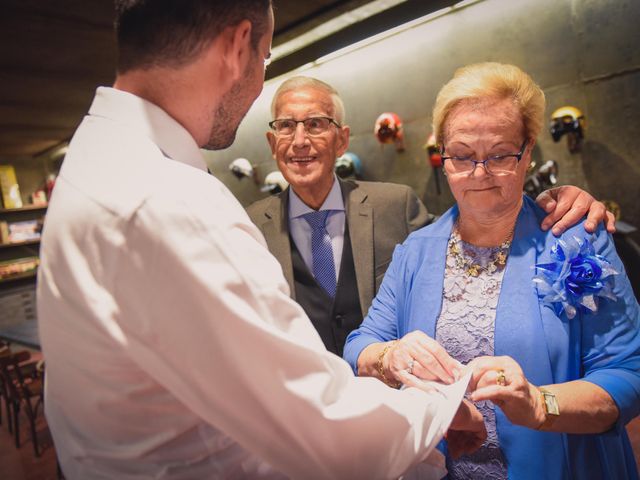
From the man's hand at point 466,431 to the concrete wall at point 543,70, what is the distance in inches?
125

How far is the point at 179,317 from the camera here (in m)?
0.65

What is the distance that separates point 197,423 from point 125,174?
1.54ft

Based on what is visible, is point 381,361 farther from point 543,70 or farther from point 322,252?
point 543,70

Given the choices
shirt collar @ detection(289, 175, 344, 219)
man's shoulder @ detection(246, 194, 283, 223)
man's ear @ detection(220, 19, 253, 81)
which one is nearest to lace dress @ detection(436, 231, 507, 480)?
shirt collar @ detection(289, 175, 344, 219)

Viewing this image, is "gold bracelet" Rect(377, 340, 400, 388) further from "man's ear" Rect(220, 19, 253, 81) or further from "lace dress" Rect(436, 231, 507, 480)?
"man's ear" Rect(220, 19, 253, 81)

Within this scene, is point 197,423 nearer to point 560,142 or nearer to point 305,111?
point 305,111

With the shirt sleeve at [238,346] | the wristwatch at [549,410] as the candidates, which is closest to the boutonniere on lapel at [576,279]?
the wristwatch at [549,410]

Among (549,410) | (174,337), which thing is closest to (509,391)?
(549,410)

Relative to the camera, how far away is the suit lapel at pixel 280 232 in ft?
6.64

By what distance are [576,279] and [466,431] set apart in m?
0.49

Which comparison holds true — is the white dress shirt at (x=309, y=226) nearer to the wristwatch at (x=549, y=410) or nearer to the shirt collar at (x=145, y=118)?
the wristwatch at (x=549, y=410)

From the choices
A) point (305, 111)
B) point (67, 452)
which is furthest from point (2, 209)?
point (67, 452)

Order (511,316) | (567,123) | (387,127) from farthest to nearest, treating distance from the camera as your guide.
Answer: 1. (387,127)
2. (567,123)
3. (511,316)

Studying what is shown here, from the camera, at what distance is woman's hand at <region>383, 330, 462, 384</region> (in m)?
1.09
